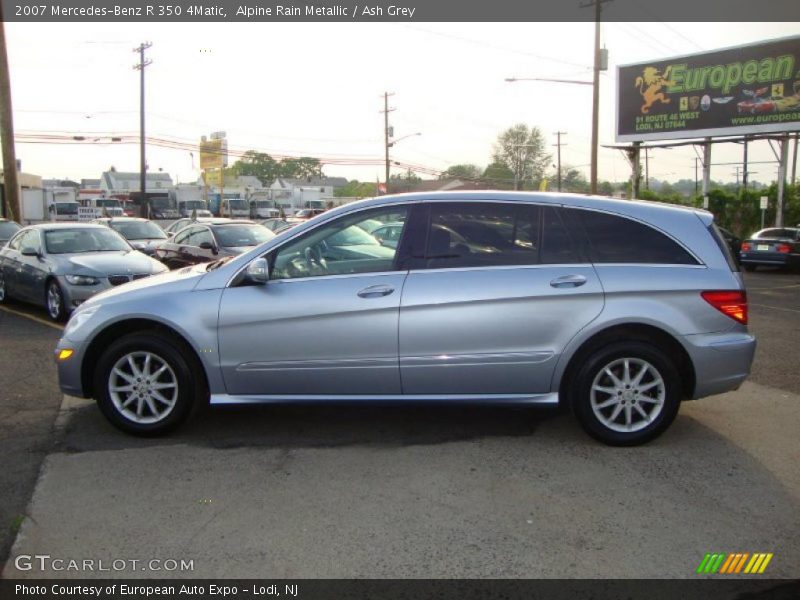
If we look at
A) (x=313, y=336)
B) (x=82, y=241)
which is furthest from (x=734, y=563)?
(x=82, y=241)

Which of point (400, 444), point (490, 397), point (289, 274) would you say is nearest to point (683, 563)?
point (490, 397)

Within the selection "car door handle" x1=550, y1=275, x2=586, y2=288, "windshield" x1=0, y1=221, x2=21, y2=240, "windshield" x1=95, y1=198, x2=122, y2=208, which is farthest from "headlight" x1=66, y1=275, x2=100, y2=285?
"windshield" x1=95, y1=198, x2=122, y2=208

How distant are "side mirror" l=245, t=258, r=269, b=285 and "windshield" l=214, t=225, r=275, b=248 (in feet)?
28.2

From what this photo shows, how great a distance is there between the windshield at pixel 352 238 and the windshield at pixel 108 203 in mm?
55857

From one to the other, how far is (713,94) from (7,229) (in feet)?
82.7

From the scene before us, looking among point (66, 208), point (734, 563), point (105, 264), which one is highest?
point (66, 208)

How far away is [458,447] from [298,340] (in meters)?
1.31

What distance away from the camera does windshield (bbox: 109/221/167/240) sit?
16891 mm

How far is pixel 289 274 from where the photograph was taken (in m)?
4.87

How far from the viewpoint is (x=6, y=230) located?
55.2 feet

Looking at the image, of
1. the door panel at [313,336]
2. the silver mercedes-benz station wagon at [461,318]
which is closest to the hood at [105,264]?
the silver mercedes-benz station wagon at [461,318]

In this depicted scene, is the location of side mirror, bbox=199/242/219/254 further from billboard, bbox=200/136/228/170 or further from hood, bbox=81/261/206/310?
billboard, bbox=200/136/228/170

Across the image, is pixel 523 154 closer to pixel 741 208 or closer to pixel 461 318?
pixel 741 208

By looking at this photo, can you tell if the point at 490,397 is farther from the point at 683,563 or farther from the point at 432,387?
the point at 683,563
